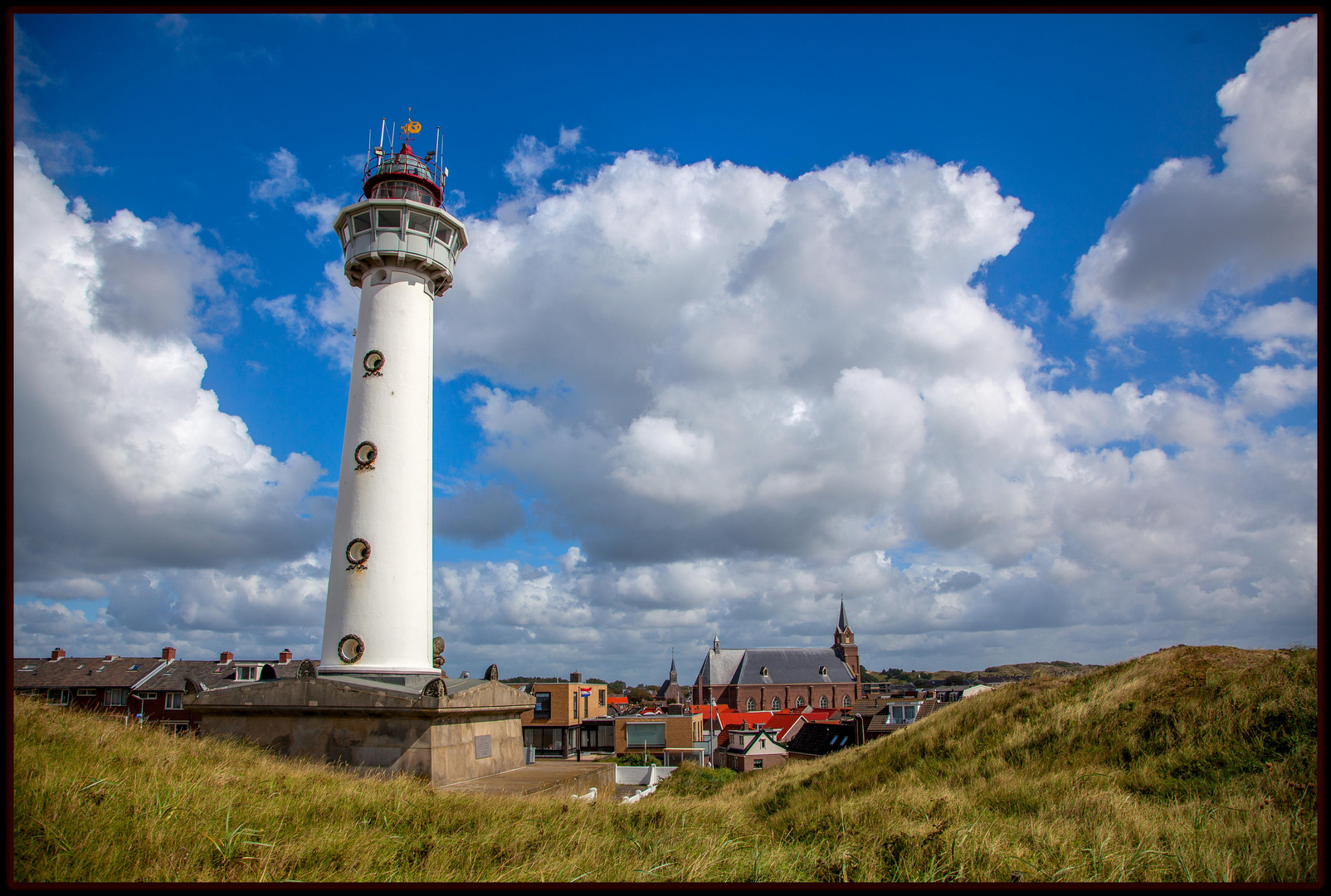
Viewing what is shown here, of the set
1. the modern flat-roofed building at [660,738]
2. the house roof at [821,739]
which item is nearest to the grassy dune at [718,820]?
the house roof at [821,739]

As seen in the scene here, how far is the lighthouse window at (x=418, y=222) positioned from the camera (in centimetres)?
1991

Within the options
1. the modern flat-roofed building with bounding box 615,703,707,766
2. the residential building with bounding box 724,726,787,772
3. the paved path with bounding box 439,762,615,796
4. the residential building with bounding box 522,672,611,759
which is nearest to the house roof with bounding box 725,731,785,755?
the residential building with bounding box 724,726,787,772

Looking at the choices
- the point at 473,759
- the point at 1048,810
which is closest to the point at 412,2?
the point at 1048,810

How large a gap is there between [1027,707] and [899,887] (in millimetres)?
17955

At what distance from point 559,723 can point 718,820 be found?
46.9 metres

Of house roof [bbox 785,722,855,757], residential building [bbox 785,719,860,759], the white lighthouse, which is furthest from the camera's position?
house roof [bbox 785,722,855,757]

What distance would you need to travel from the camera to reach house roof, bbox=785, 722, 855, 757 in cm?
5250

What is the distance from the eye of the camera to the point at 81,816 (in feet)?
21.3

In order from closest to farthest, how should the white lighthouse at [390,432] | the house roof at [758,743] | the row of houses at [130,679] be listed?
1. the white lighthouse at [390,432]
2. the row of houses at [130,679]
3. the house roof at [758,743]

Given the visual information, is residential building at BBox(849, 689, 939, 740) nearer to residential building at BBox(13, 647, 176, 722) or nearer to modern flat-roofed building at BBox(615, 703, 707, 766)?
modern flat-roofed building at BBox(615, 703, 707, 766)

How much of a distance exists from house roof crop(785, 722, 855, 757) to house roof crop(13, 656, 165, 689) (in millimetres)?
45869

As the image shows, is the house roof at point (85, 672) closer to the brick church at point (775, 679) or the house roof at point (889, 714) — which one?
the house roof at point (889, 714)

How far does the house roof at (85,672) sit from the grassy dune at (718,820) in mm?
46497

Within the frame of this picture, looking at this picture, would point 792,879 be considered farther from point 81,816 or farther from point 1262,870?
point 81,816
